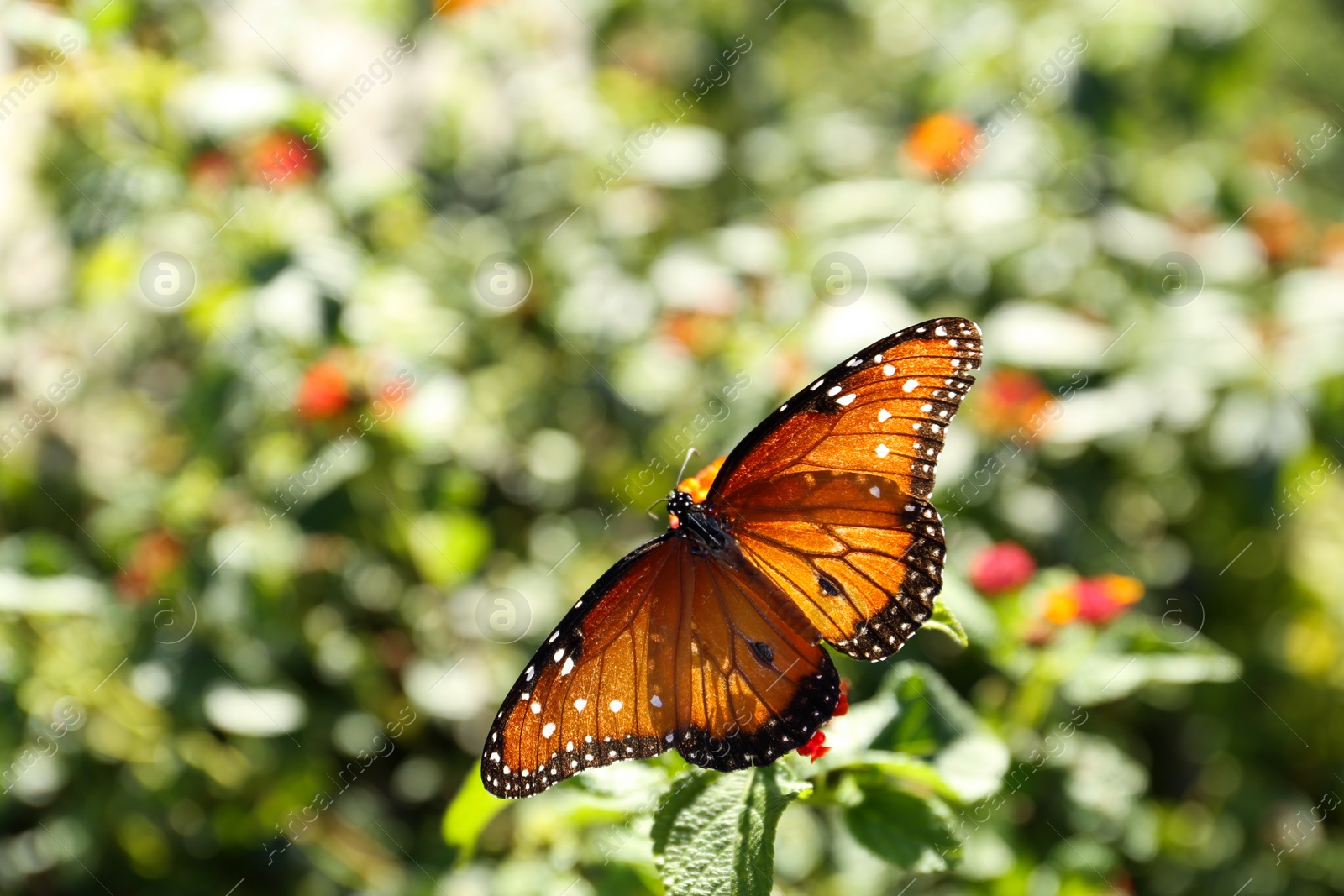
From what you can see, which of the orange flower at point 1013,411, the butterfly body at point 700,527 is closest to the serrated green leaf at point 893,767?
the butterfly body at point 700,527

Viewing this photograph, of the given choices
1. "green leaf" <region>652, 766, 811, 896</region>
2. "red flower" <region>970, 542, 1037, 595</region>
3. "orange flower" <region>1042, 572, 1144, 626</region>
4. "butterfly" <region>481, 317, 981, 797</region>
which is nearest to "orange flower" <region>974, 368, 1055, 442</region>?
"red flower" <region>970, 542, 1037, 595</region>

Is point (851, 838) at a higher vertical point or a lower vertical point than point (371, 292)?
lower

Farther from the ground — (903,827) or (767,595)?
(767,595)

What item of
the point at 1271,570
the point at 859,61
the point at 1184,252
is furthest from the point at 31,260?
the point at 1271,570

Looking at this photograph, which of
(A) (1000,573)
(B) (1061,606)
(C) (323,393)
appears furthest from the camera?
(C) (323,393)

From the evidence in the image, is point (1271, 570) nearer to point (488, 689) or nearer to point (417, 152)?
point (488, 689)

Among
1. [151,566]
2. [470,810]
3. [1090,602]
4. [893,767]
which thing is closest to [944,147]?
[1090,602]

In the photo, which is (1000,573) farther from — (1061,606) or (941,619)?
(941,619)

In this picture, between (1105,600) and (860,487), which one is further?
(1105,600)
